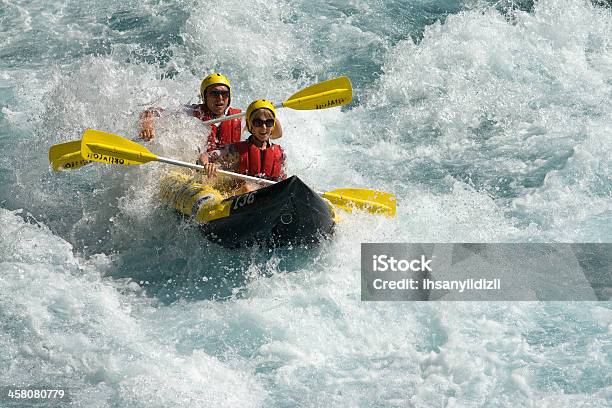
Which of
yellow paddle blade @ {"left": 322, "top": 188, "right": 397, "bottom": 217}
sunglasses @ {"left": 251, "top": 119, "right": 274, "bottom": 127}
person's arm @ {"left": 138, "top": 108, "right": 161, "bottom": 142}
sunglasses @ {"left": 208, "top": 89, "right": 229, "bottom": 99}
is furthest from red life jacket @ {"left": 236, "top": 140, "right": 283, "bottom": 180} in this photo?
person's arm @ {"left": 138, "top": 108, "right": 161, "bottom": 142}

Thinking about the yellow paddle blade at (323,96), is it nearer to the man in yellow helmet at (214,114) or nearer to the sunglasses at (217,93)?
the man in yellow helmet at (214,114)

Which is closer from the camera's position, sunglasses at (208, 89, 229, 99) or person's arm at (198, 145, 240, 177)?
person's arm at (198, 145, 240, 177)

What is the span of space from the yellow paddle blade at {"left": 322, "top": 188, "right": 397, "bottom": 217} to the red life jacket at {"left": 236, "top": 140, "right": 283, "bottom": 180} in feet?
1.63

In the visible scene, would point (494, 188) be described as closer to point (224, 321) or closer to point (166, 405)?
point (224, 321)

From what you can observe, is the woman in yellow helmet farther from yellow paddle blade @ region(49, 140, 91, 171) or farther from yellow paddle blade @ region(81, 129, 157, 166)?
yellow paddle blade @ region(49, 140, 91, 171)

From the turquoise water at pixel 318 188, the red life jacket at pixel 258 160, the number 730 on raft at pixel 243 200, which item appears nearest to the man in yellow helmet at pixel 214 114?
the turquoise water at pixel 318 188

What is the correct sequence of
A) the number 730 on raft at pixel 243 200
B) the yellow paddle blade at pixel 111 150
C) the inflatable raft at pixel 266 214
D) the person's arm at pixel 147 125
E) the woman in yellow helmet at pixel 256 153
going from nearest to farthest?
the inflatable raft at pixel 266 214 → the number 730 on raft at pixel 243 200 → the yellow paddle blade at pixel 111 150 → the woman in yellow helmet at pixel 256 153 → the person's arm at pixel 147 125

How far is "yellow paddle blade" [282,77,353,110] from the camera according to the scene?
831cm

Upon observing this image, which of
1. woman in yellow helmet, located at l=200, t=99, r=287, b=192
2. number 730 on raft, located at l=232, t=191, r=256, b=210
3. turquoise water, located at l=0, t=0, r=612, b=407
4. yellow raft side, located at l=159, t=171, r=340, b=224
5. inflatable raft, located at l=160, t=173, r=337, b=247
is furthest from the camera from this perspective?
woman in yellow helmet, located at l=200, t=99, r=287, b=192

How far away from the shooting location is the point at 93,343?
19.1 feet

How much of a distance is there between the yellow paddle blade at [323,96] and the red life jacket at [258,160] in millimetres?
1190

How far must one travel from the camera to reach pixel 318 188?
8.30 meters

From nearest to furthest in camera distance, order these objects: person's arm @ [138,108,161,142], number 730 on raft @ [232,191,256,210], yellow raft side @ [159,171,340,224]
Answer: number 730 on raft @ [232,191,256,210] < yellow raft side @ [159,171,340,224] < person's arm @ [138,108,161,142]

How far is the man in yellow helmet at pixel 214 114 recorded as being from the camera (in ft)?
26.0
